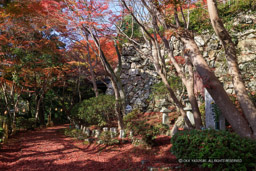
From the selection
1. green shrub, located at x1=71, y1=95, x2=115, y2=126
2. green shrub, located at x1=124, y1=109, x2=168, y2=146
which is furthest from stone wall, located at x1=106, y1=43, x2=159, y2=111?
green shrub, located at x1=124, y1=109, x2=168, y2=146

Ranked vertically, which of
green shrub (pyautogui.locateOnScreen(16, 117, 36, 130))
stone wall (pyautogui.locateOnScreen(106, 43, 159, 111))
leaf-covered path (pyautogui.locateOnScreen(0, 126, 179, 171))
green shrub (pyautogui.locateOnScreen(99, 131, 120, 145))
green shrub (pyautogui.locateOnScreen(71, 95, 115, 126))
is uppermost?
stone wall (pyautogui.locateOnScreen(106, 43, 159, 111))

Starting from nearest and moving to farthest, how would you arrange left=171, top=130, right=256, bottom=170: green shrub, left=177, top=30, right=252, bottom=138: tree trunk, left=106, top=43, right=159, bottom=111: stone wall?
1. left=171, top=130, right=256, bottom=170: green shrub
2. left=177, top=30, right=252, bottom=138: tree trunk
3. left=106, top=43, right=159, bottom=111: stone wall

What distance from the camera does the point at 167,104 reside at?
975 cm

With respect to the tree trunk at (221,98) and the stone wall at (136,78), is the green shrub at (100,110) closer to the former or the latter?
the stone wall at (136,78)

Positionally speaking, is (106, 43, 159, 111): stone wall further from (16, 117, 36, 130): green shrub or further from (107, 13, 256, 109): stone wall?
(16, 117, 36, 130): green shrub

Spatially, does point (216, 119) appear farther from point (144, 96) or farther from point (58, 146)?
point (144, 96)

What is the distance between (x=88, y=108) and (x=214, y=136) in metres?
5.62

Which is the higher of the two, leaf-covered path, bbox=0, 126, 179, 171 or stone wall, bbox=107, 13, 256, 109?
stone wall, bbox=107, 13, 256, 109

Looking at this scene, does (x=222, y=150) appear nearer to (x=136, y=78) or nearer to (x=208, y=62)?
(x=208, y=62)

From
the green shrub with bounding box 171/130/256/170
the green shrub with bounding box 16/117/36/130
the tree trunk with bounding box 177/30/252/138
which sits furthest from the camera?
the green shrub with bounding box 16/117/36/130

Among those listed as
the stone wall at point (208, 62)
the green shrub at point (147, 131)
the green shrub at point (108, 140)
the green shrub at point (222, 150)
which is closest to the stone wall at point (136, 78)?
the stone wall at point (208, 62)

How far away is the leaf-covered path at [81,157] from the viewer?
424 cm

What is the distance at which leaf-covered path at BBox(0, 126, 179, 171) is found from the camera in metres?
4.24

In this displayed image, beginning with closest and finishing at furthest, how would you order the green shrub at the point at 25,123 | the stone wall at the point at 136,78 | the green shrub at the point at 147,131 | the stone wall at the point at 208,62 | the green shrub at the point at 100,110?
1. the green shrub at the point at 147,131
2. the green shrub at the point at 100,110
3. the stone wall at the point at 208,62
4. the green shrub at the point at 25,123
5. the stone wall at the point at 136,78
